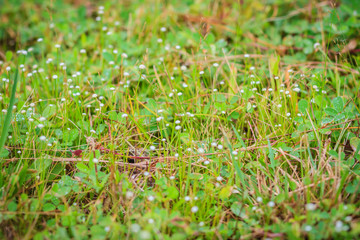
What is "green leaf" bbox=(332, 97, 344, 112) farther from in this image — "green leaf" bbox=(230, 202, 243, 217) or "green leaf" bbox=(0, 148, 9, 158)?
"green leaf" bbox=(0, 148, 9, 158)

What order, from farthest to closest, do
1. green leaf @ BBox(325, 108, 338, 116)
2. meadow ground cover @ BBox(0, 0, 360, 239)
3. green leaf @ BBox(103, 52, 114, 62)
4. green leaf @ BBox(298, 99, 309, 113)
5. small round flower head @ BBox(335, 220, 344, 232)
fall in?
1. green leaf @ BBox(103, 52, 114, 62)
2. green leaf @ BBox(298, 99, 309, 113)
3. green leaf @ BBox(325, 108, 338, 116)
4. meadow ground cover @ BBox(0, 0, 360, 239)
5. small round flower head @ BBox(335, 220, 344, 232)

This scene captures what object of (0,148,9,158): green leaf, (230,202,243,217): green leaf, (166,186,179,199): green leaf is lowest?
(230,202,243,217): green leaf

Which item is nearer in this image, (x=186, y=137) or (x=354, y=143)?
(x=354, y=143)

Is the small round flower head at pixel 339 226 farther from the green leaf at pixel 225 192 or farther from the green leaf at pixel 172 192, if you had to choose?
the green leaf at pixel 172 192

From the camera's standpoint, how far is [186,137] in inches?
92.6

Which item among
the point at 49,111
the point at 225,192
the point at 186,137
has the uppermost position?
the point at 49,111

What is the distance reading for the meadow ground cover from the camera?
71.7 inches

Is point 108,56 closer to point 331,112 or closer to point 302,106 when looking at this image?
point 302,106

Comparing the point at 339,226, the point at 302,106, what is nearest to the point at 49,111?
the point at 302,106

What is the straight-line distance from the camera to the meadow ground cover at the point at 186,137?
182 centimetres

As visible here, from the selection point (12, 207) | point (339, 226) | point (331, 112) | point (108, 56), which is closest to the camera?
point (339, 226)

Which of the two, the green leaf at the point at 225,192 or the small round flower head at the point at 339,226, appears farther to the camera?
the green leaf at the point at 225,192

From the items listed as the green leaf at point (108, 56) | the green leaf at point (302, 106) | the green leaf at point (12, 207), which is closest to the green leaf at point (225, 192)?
the green leaf at point (302, 106)

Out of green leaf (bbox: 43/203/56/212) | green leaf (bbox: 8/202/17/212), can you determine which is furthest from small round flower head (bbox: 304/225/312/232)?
green leaf (bbox: 8/202/17/212)
